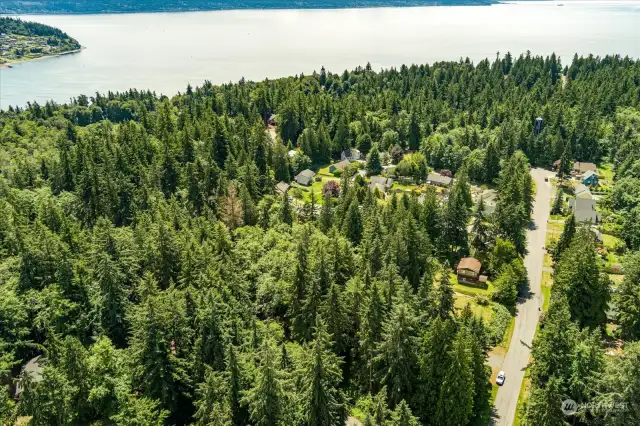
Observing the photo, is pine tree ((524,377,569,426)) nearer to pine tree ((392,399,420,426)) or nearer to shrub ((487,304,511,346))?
pine tree ((392,399,420,426))

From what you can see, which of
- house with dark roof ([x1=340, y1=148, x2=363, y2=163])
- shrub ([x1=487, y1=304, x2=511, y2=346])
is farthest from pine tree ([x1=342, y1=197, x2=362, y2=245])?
house with dark roof ([x1=340, y1=148, x2=363, y2=163])

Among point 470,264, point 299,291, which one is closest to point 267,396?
point 299,291

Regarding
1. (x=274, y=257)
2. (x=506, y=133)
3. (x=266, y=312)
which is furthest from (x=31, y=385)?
(x=506, y=133)

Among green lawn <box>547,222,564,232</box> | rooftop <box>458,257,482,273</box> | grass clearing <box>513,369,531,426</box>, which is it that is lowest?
grass clearing <box>513,369,531,426</box>

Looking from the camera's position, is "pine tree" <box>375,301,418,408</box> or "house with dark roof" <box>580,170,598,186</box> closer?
"pine tree" <box>375,301,418,408</box>

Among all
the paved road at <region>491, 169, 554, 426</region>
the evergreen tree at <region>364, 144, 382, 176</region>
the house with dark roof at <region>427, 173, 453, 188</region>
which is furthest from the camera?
the evergreen tree at <region>364, 144, 382, 176</region>

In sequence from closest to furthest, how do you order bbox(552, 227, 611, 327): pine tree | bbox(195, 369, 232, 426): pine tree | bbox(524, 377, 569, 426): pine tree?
bbox(195, 369, 232, 426): pine tree < bbox(524, 377, 569, 426): pine tree < bbox(552, 227, 611, 327): pine tree

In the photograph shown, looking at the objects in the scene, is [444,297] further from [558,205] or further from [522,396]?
[558,205]
